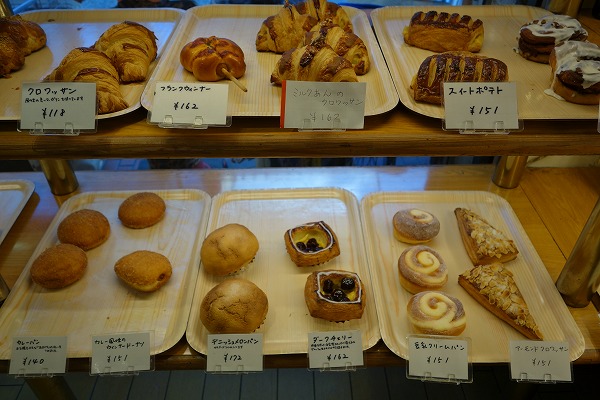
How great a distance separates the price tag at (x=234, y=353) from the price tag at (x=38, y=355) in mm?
390

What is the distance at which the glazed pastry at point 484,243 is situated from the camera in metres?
1.54

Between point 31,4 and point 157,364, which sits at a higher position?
point 31,4

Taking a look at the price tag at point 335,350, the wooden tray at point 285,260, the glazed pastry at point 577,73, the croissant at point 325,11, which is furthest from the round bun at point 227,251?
the glazed pastry at point 577,73

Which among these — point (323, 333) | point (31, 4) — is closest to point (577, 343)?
point (323, 333)

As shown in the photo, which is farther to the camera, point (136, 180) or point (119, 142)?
point (136, 180)

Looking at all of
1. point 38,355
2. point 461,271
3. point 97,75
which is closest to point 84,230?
point 38,355

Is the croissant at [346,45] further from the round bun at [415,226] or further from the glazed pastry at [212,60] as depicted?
the round bun at [415,226]

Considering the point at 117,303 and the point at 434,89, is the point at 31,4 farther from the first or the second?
the point at 434,89

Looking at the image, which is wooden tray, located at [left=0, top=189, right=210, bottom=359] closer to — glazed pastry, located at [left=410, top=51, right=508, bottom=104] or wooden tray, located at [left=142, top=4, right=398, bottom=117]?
wooden tray, located at [left=142, top=4, right=398, bottom=117]

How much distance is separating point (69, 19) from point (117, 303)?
107cm

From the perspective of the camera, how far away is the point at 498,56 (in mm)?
1535

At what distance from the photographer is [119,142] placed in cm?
106

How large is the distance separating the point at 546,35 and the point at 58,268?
1.63 m

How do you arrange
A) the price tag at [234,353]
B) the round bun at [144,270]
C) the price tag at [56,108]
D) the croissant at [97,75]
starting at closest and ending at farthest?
the price tag at [56,108] → the croissant at [97,75] → the price tag at [234,353] → the round bun at [144,270]
